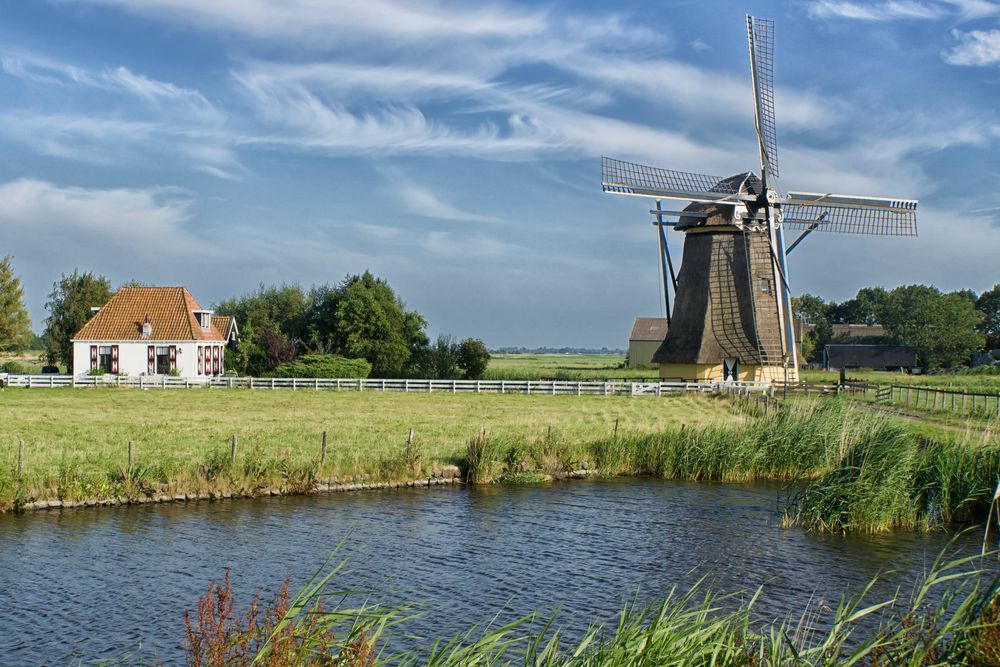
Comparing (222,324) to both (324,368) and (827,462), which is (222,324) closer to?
(324,368)

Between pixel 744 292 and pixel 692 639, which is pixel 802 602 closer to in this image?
pixel 692 639

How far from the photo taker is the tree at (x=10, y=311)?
180ft

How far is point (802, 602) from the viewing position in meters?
10.9

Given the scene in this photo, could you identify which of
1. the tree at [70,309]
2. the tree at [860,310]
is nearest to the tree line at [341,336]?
the tree at [70,309]

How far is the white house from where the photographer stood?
141ft

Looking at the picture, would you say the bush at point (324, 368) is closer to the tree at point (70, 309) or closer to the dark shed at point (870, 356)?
the tree at point (70, 309)

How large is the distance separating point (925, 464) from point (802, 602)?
541 cm

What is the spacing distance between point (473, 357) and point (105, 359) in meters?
18.6

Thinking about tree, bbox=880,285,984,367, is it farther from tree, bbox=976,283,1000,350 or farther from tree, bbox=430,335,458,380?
tree, bbox=430,335,458,380

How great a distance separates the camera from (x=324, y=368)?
44969 millimetres

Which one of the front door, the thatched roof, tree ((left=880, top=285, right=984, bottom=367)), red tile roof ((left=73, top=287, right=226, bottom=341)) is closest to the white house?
red tile roof ((left=73, top=287, right=226, bottom=341))

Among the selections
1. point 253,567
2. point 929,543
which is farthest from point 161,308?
point 929,543

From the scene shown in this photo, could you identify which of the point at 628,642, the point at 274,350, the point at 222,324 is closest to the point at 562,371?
the point at 274,350

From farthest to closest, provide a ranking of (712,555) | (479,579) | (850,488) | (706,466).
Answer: (706,466) → (850,488) → (712,555) → (479,579)
